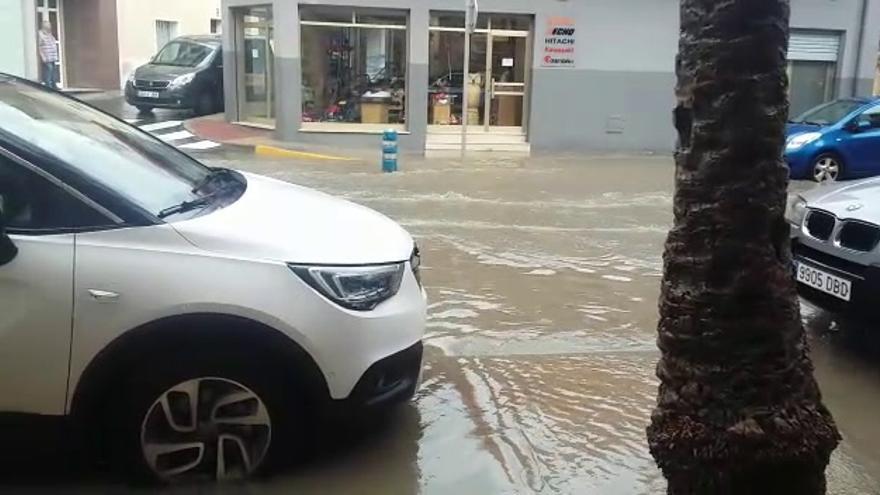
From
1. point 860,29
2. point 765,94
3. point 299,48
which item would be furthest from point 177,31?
point 765,94

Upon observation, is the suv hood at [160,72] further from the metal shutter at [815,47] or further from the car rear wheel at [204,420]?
the car rear wheel at [204,420]

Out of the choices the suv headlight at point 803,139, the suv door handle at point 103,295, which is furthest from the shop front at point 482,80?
the suv door handle at point 103,295

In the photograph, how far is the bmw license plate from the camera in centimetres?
503

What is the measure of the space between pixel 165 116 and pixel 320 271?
59.3ft

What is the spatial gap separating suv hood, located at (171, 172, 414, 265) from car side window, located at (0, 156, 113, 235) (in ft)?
1.08

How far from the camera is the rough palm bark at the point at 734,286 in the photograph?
2.34 metres

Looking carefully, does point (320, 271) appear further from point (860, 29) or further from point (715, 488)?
point (860, 29)

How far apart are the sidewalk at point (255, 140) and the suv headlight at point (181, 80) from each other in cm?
80

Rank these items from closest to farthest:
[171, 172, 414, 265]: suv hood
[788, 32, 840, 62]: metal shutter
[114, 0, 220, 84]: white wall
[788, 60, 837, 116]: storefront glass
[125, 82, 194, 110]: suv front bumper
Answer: [171, 172, 414, 265]: suv hood < [788, 32, 840, 62]: metal shutter < [788, 60, 837, 116]: storefront glass < [125, 82, 194, 110]: suv front bumper < [114, 0, 220, 84]: white wall

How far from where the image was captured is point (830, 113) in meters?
15.1

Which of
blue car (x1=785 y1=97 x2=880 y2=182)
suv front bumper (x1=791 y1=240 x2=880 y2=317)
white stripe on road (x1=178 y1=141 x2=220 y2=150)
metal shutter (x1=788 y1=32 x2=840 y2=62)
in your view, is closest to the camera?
suv front bumper (x1=791 y1=240 x2=880 y2=317)

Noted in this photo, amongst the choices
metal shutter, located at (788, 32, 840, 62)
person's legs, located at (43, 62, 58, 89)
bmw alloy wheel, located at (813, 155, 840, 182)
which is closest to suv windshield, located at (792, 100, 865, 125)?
bmw alloy wheel, located at (813, 155, 840, 182)

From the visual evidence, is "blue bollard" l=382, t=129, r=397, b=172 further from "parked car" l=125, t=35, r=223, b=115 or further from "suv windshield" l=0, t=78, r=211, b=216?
"suv windshield" l=0, t=78, r=211, b=216

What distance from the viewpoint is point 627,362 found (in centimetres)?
540
